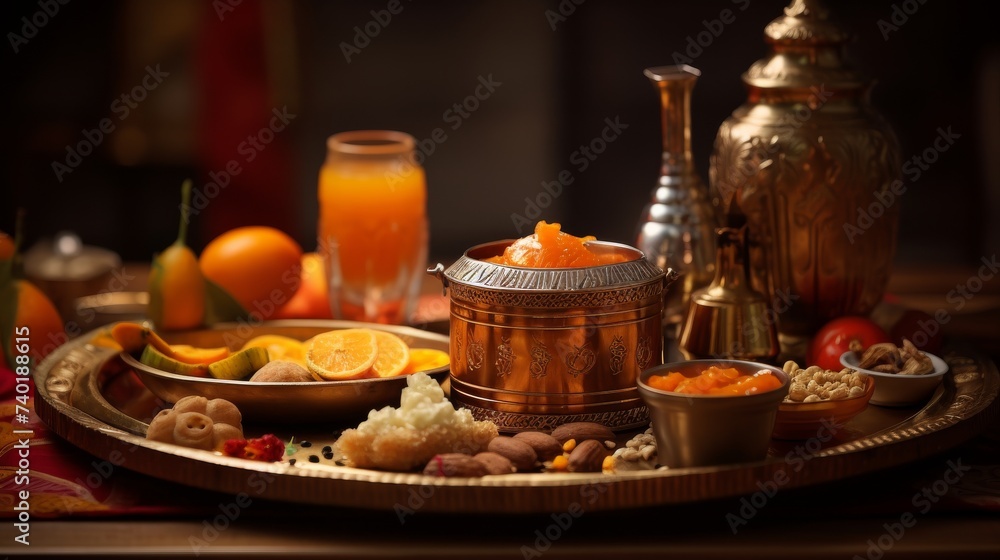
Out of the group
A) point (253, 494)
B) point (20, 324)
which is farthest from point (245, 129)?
point (253, 494)

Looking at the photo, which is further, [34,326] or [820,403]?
[34,326]

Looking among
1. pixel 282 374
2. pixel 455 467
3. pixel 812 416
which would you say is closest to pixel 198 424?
pixel 282 374

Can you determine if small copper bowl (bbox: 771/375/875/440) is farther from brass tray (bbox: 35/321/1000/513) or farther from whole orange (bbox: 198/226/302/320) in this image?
whole orange (bbox: 198/226/302/320)

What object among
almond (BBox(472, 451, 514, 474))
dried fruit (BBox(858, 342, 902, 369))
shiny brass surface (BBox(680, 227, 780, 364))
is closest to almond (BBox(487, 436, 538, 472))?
almond (BBox(472, 451, 514, 474))

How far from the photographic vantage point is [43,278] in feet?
8.96

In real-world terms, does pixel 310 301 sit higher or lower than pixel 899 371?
lower

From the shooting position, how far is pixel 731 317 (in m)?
2.06

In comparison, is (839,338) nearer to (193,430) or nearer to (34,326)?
(193,430)

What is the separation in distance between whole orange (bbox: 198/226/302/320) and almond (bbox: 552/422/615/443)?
99cm

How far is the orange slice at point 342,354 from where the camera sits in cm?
195

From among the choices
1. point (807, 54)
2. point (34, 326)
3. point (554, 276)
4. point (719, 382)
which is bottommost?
point (34, 326)

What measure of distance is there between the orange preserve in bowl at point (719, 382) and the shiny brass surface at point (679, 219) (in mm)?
633

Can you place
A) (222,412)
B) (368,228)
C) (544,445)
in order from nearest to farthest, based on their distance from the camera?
(544,445), (222,412), (368,228)

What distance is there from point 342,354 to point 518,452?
0.46 metres
